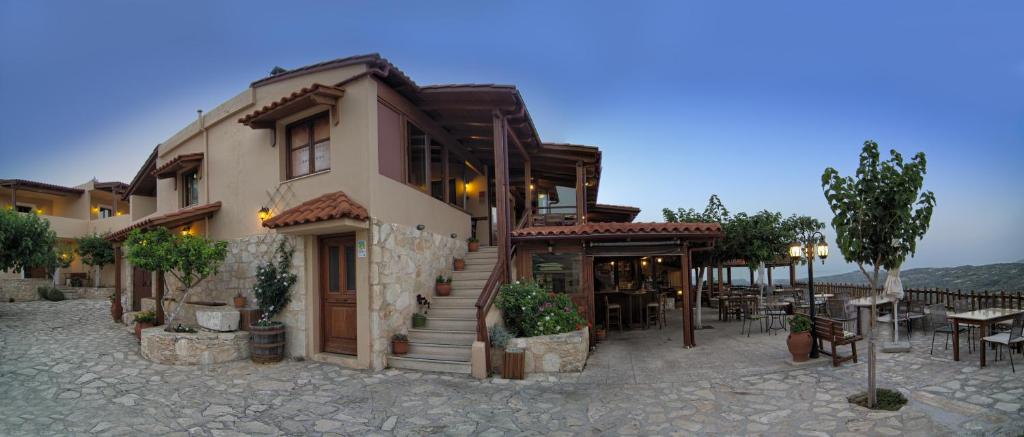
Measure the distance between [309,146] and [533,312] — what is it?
18.8 feet

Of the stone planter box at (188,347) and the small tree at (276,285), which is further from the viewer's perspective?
the small tree at (276,285)

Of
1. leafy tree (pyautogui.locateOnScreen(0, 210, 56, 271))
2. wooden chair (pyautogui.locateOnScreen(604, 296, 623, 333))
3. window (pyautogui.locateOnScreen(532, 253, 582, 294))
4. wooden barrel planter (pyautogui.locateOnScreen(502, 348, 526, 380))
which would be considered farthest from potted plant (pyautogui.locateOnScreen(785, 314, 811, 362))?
leafy tree (pyautogui.locateOnScreen(0, 210, 56, 271))

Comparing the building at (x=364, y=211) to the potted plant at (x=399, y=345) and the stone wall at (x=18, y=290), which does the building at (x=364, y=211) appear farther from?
the stone wall at (x=18, y=290)

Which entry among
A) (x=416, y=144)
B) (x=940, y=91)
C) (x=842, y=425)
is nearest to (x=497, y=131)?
(x=416, y=144)

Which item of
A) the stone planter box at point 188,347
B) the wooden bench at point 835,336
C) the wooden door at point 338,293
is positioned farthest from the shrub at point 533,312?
the stone planter box at point 188,347

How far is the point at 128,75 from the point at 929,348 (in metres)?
22.8

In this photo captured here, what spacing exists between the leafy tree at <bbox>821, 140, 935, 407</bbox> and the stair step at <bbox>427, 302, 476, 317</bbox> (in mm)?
6367

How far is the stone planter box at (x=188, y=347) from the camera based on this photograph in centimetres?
884

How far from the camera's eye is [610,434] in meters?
5.42

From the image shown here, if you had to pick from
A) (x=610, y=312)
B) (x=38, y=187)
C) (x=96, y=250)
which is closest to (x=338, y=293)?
(x=610, y=312)

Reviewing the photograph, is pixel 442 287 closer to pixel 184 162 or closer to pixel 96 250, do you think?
pixel 184 162

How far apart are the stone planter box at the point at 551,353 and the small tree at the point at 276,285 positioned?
4.75 meters

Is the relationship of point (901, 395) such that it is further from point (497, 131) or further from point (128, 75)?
point (128, 75)

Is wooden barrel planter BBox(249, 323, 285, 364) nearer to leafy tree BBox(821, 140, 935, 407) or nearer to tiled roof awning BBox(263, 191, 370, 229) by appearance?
tiled roof awning BBox(263, 191, 370, 229)
